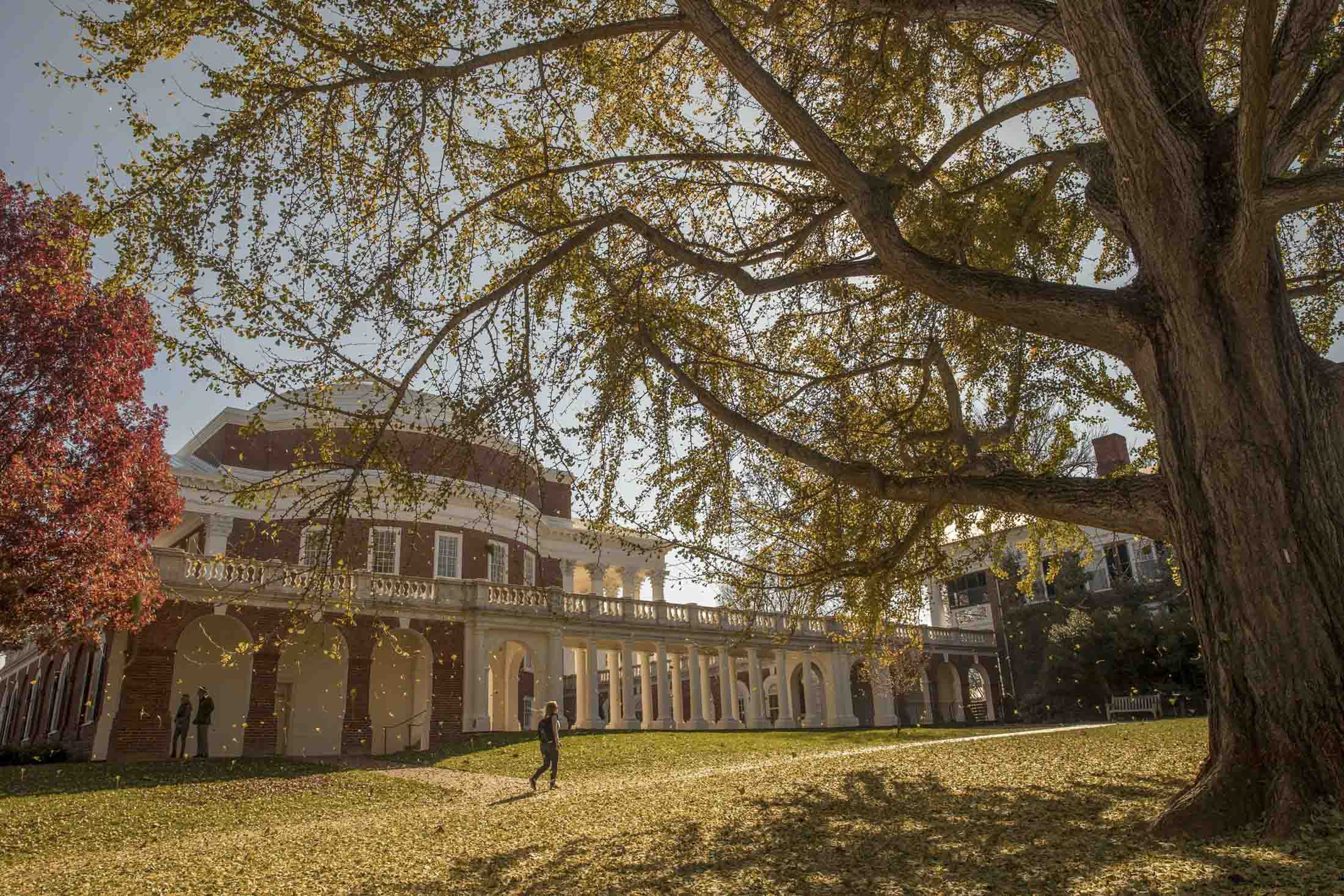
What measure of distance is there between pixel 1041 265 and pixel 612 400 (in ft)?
24.0

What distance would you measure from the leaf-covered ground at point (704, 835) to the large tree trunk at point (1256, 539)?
39 cm

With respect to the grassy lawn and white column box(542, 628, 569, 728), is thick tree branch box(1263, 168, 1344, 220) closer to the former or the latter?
the grassy lawn

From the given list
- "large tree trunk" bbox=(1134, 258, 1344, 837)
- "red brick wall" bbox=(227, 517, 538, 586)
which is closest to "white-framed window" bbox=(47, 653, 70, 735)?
"red brick wall" bbox=(227, 517, 538, 586)

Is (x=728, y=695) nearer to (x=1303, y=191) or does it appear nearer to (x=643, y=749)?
(x=643, y=749)

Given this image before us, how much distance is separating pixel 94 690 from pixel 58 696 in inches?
Answer: 300

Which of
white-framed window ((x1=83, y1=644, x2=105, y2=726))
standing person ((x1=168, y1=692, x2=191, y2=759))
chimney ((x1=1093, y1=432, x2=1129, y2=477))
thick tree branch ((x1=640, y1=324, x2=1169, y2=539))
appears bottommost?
standing person ((x1=168, y1=692, x2=191, y2=759))

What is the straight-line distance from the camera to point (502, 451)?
1082cm

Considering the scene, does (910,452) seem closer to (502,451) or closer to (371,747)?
(502,451)

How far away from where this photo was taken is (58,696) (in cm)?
2956

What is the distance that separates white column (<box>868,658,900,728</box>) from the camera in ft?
131

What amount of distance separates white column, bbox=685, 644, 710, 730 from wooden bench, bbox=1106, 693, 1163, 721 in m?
15.1

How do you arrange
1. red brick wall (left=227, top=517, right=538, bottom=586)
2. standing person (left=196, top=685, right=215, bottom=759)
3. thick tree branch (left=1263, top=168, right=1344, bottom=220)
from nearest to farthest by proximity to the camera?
thick tree branch (left=1263, top=168, right=1344, bottom=220)
standing person (left=196, top=685, right=215, bottom=759)
red brick wall (left=227, top=517, right=538, bottom=586)

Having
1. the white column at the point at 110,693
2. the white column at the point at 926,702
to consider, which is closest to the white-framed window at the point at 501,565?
the white column at the point at 110,693

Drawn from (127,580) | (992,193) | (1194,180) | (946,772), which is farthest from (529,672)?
(1194,180)
